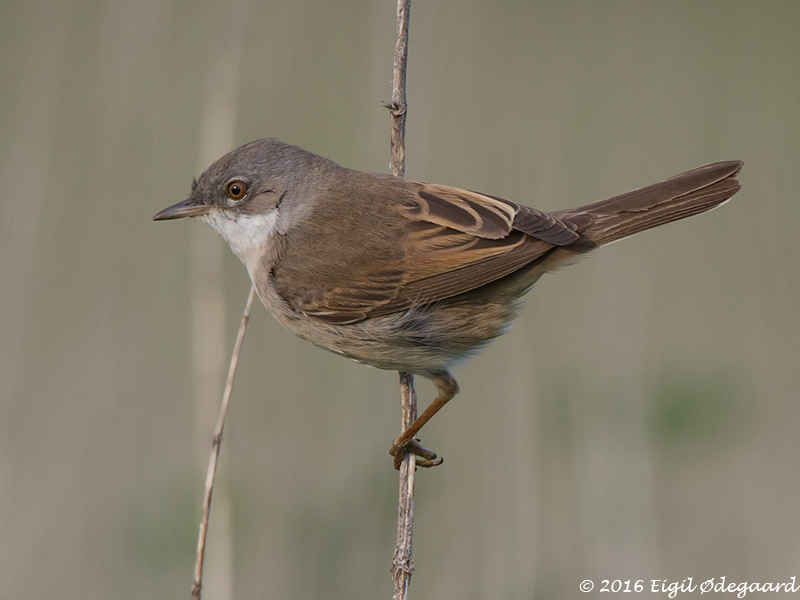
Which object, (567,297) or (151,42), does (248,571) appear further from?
(151,42)

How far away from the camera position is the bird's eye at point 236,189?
3396 mm

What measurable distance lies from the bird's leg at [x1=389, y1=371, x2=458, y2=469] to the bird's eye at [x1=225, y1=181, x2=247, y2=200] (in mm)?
1101

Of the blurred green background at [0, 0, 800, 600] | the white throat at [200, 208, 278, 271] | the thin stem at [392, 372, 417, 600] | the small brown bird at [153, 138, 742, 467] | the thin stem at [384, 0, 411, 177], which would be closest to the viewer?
the thin stem at [392, 372, 417, 600]

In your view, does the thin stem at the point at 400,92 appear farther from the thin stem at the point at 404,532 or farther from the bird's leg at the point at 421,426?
the thin stem at the point at 404,532

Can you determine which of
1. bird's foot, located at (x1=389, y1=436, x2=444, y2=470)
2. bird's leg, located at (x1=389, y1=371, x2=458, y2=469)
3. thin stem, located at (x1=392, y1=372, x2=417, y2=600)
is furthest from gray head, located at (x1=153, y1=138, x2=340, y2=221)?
thin stem, located at (x1=392, y1=372, x2=417, y2=600)

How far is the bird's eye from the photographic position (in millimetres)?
3396

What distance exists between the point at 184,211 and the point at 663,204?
193 cm

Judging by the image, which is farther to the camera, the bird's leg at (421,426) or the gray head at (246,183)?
the gray head at (246,183)

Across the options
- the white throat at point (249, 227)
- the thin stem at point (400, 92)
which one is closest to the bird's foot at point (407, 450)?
the white throat at point (249, 227)

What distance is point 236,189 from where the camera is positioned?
341 cm

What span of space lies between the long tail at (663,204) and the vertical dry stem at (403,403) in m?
0.74

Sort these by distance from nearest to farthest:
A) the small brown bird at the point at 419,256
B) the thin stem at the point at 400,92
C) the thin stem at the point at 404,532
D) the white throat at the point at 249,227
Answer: the thin stem at the point at 404,532
the thin stem at the point at 400,92
the small brown bird at the point at 419,256
the white throat at the point at 249,227

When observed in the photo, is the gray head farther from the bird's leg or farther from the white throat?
the bird's leg

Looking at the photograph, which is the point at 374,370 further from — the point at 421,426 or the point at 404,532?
the point at 404,532
